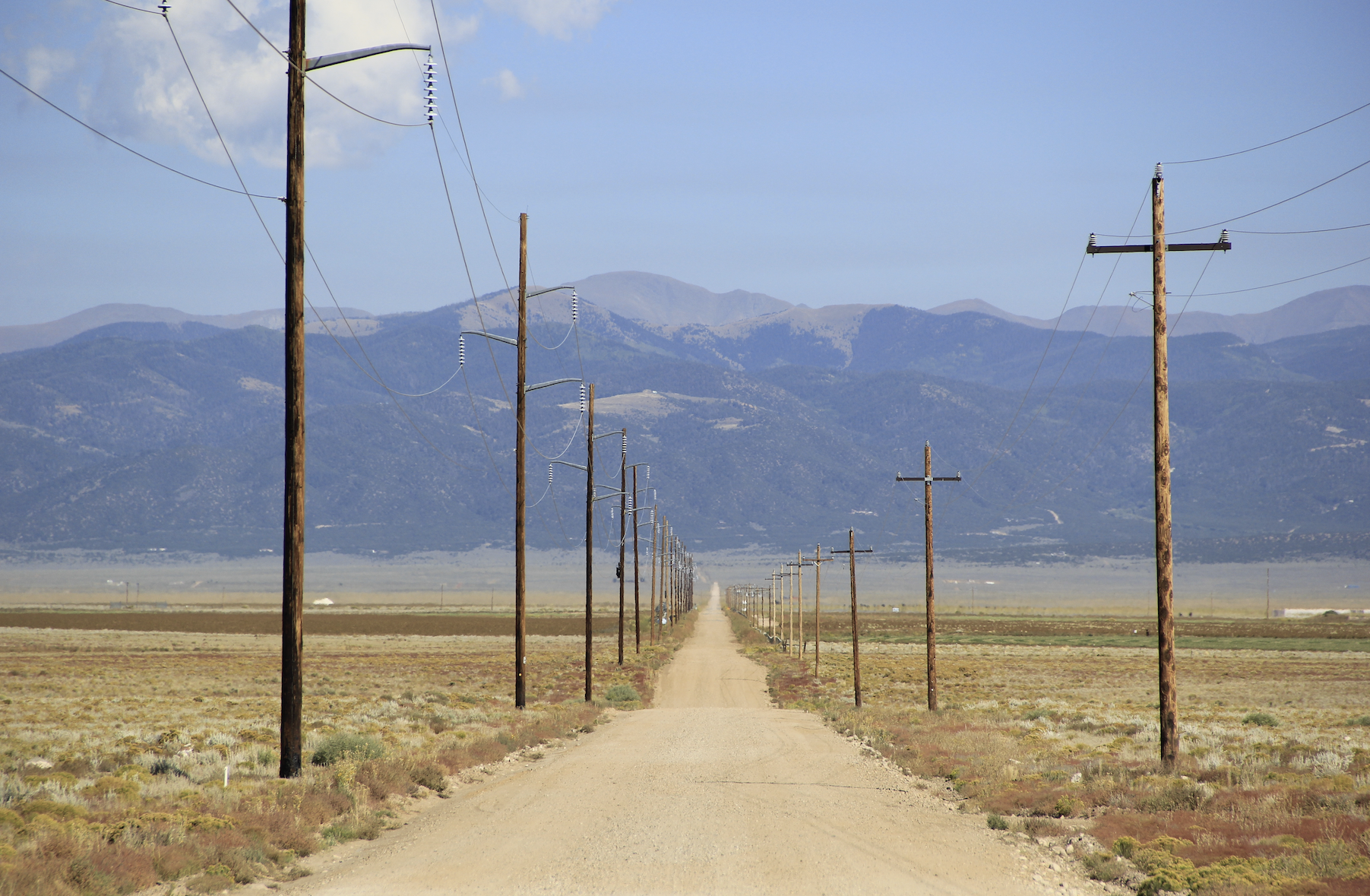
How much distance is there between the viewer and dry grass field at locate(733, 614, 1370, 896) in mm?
13180

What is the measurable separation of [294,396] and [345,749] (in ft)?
22.9

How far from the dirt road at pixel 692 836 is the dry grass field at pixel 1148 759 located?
1.27m

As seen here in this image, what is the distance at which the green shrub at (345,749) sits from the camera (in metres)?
19.6

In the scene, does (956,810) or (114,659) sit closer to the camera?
(956,810)

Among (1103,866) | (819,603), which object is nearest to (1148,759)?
(1103,866)

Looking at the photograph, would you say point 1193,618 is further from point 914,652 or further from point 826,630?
point 914,652

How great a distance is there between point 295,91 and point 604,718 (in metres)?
20.8

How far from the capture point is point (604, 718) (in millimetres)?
32906

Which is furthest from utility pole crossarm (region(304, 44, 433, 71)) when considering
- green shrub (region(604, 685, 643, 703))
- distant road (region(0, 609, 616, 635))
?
distant road (region(0, 609, 616, 635))

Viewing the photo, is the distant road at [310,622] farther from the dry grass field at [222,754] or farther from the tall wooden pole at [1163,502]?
the tall wooden pole at [1163,502]

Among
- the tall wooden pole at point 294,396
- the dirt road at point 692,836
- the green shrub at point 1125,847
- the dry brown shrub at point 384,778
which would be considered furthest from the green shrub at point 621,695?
the green shrub at point 1125,847

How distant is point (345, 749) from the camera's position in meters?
20.5

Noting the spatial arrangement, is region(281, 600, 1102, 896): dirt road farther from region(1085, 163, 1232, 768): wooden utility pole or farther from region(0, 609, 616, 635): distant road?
region(0, 609, 616, 635): distant road

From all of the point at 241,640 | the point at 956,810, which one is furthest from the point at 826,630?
the point at 956,810
